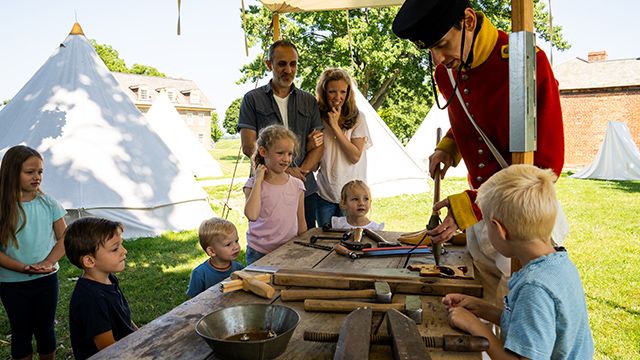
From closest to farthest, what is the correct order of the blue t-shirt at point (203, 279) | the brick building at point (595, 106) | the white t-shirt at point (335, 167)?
the blue t-shirt at point (203, 279)
the white t-shirt at point (335, 167)
the brick building at point (595, 106)

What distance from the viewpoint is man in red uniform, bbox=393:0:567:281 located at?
2.20m

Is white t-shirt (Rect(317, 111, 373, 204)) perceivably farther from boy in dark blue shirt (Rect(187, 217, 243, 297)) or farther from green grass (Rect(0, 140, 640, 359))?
green grass (Rect(0, 140, 640, 359))

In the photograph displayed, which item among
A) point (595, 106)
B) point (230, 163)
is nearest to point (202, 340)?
point (230, 163)

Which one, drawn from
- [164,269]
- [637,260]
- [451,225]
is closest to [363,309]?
[451,225]

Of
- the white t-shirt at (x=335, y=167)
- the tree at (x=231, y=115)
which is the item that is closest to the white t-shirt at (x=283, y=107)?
the white t-shirt at (x=335, y=167)

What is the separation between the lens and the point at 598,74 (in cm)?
3034

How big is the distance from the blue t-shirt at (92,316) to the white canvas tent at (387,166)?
9634 millimetres

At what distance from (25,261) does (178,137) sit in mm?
13712

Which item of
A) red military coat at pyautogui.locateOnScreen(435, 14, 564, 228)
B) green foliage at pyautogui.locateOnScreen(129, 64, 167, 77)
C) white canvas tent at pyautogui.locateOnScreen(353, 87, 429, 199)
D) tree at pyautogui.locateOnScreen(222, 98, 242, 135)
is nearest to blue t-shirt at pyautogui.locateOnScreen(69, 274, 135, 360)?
red military coat at pyautogui.locateOnScreen(435, 14, 564, 228)

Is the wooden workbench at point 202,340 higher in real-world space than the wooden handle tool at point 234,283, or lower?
lower

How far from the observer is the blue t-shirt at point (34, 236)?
329cm

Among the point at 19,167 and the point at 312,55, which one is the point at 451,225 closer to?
the point at 19,167

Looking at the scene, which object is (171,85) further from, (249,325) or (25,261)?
(249,325)

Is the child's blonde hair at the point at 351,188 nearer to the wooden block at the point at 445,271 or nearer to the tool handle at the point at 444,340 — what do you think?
the wooden block at the point at 445,271
